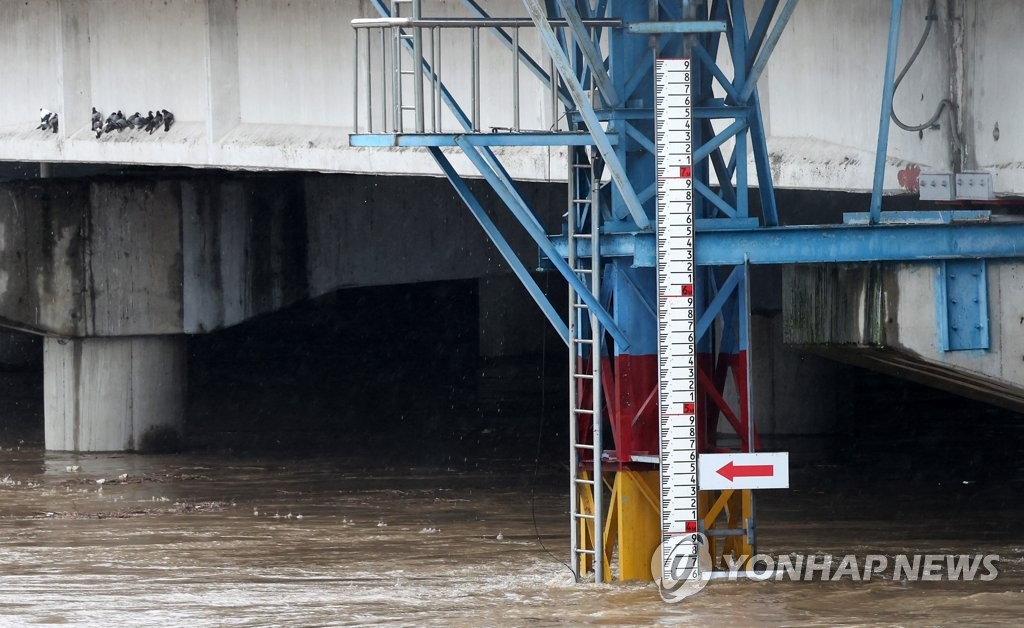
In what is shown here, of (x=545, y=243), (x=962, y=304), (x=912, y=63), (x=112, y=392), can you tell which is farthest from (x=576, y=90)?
(x=112, y=392)

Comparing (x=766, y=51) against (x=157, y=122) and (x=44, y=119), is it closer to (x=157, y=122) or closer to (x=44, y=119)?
(x=157, y=122)

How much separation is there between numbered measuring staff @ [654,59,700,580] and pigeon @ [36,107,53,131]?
1004 cm

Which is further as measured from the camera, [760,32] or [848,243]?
[760,32]

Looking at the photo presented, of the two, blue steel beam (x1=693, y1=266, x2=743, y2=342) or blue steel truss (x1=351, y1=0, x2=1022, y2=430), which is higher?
blue steel truss (x1=351, y1=0, x2=1022, y2=430)

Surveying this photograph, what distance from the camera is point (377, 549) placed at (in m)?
14.1

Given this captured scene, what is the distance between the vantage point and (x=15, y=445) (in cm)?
2241

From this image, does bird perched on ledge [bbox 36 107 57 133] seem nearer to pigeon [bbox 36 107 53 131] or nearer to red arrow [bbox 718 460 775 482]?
pigeon [bbox 36 107 53 131]

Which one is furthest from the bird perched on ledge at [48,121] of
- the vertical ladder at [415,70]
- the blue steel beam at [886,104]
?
the blue steel beam at [886,104]

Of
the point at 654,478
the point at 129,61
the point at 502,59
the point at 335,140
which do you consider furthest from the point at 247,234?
the point at 654,478

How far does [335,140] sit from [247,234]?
5.11 metres

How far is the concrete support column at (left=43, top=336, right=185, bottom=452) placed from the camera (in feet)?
69.1

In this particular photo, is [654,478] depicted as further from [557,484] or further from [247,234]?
[247,234]

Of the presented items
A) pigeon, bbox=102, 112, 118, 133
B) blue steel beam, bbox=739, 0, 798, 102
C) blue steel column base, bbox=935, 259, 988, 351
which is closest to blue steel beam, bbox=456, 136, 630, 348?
blue steel beam, bbox=739, 0, 798, 102

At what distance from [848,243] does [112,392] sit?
12372 mm
